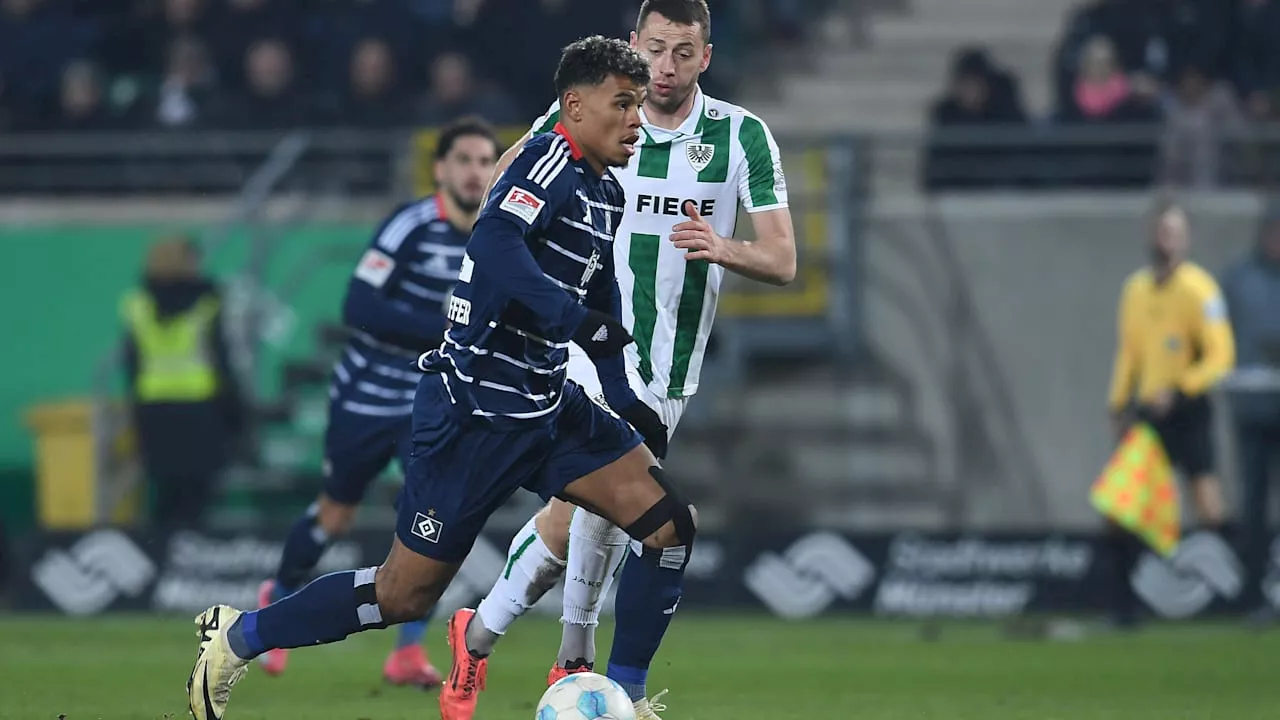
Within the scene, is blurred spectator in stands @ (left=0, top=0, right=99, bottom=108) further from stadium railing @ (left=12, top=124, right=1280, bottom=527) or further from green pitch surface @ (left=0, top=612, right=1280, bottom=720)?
green pitch surface @ (left=0, top=612, right=1280, bottom=720)

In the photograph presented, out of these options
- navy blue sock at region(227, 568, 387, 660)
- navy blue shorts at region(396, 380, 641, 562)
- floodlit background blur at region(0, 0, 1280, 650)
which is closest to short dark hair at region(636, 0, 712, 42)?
navy blue shorts at region(396, 380, 641, 562)

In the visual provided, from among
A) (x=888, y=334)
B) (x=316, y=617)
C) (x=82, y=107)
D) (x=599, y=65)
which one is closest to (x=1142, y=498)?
(x=888, y=334)

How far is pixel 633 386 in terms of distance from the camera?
7832 millimetres

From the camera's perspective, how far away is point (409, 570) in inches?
269

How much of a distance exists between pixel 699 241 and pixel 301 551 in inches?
138

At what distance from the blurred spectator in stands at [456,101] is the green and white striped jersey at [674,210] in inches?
319

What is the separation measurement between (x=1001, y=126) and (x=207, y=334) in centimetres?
608

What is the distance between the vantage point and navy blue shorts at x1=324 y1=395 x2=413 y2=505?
382 inches

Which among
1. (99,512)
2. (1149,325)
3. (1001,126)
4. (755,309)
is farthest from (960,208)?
(99,512)

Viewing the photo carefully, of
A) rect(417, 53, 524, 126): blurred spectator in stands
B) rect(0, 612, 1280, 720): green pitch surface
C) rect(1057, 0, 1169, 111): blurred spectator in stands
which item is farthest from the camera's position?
rect(1057, 0, 1169, 111): blurred spectator in stands

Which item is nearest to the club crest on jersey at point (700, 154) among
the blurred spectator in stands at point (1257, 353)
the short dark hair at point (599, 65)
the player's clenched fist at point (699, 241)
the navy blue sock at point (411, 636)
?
the player's clenched fist at point (699, 241)

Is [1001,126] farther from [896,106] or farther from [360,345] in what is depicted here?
A: [360,345]

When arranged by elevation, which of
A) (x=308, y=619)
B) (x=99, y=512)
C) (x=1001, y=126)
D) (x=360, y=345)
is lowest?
(x=99, y=512)

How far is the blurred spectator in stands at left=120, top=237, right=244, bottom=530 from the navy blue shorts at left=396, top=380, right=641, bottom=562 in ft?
27.5
